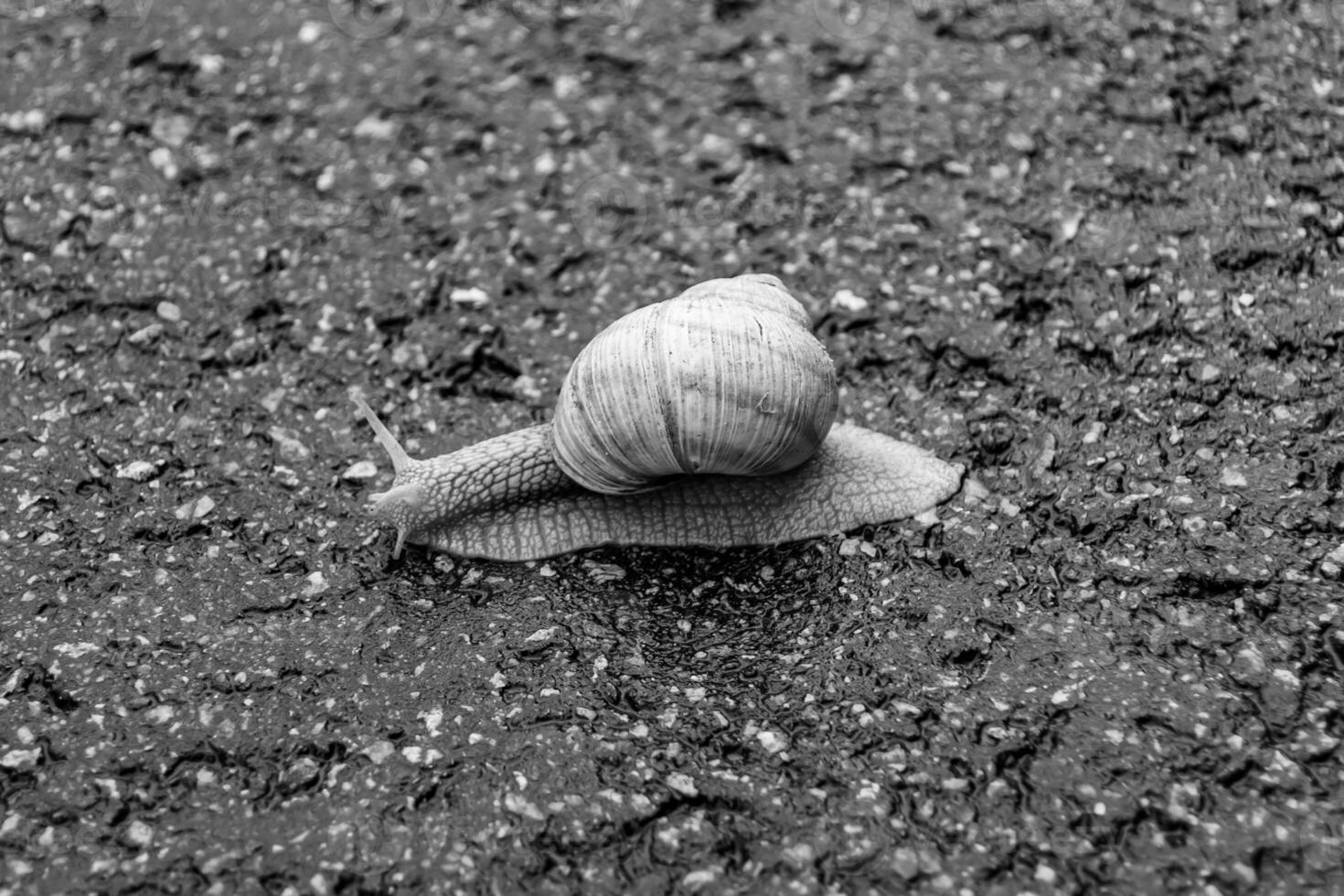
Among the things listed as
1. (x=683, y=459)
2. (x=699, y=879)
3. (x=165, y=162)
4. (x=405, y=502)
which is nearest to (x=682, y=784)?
(x=699, y=879)

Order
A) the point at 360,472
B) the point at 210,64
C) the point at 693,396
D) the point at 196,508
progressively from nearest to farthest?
1. the point at 693,396
2. the point at 196,508
3. the point at 360,472
4. the point at 210,64

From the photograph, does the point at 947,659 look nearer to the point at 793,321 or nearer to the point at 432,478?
the point at 793,321

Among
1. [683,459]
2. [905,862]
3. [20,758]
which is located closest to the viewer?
[905,862]

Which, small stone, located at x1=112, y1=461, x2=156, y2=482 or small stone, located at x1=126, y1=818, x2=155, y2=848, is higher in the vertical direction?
A: small stone, located at x1=112, y1=461, x2=156, y2=482

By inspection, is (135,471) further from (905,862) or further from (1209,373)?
(1209,373)

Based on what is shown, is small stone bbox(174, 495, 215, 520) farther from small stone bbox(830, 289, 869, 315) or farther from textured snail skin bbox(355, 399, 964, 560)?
small stone bbox(830, 289, 869, 315)

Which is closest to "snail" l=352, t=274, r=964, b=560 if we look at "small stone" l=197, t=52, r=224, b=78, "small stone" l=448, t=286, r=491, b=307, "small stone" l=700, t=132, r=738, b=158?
"small stone" l=448, t=286, r=491, b=307

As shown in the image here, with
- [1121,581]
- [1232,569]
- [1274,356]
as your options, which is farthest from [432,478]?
[1274,356]
